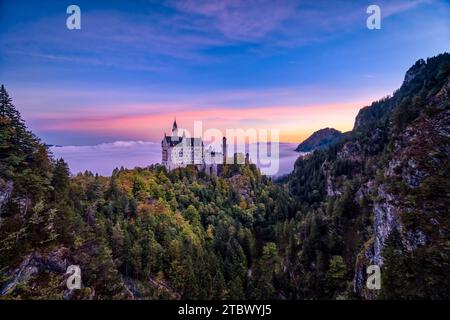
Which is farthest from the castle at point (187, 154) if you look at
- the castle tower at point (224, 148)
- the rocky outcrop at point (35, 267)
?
the rocky outcrop at point (35, 267)

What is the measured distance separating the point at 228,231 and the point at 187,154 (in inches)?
1529

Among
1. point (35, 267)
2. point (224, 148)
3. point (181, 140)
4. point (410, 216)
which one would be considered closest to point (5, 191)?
point (35, 267)

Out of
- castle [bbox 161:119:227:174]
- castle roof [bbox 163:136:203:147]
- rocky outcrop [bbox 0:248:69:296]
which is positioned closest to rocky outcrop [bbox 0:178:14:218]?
rocky outcrop [bbox 0:248:69:296]

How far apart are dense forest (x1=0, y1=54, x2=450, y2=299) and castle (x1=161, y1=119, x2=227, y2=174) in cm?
1613

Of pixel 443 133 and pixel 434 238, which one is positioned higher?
pixel 443 133

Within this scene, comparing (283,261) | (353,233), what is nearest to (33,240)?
(353,233)

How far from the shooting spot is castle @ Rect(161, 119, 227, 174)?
262ft

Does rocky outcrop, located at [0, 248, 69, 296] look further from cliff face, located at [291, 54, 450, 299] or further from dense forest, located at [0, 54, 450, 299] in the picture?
cliff face, located at [291, 54, 450, 299]

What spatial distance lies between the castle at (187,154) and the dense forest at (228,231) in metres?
16.1

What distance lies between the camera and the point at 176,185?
63719 mm

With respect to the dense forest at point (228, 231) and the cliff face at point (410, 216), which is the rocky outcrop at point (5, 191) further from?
the cliff face at point (410, 216)

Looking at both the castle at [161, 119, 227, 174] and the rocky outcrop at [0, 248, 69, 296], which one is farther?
the castle at [161, 119, 227, 174]
